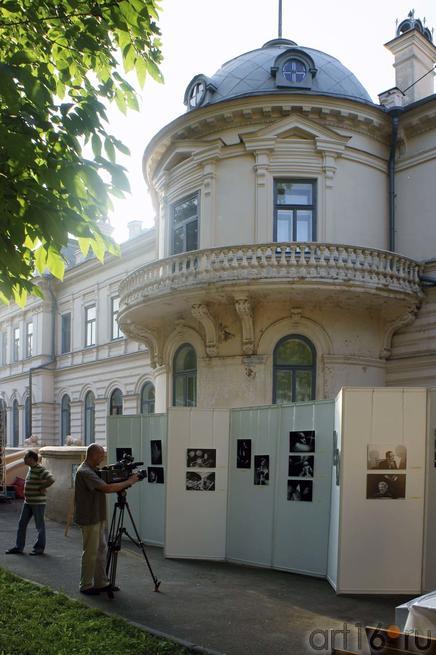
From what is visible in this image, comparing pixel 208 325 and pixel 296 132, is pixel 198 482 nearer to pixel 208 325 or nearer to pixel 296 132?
pixel 208 325

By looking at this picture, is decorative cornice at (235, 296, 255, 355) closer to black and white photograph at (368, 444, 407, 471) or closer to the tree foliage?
black and white photograph at (368, 444, 407, 471)

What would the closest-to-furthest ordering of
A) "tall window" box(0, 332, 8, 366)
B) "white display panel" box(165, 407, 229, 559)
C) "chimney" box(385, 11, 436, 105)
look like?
"white display panel" box(165, 407, 229, 559) < "chimney" box(385, 11, 436, 105) < "tall window" box(0, 332, 8, 366)

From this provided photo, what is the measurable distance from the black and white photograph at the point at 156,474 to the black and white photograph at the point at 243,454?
4.80ft

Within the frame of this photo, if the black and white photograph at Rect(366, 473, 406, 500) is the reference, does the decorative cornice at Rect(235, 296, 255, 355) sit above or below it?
above

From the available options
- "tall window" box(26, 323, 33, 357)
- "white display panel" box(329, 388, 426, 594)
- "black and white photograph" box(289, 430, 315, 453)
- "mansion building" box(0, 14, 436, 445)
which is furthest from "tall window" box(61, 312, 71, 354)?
"white display panel" box(329, 388, 426, 594)

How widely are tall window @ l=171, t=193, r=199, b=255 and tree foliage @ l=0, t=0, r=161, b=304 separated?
1167 centimetres

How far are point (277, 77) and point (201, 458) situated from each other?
11.5 meters

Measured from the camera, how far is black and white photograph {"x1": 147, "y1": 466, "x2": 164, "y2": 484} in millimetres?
11703

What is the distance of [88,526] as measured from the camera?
348 inches

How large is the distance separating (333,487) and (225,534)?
2.55 m

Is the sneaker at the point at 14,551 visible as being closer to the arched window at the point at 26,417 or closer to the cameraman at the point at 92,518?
the cameraman at the point at 92,518

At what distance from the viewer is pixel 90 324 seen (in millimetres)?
35469

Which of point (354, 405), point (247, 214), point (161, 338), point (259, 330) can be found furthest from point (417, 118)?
point (354, 405)

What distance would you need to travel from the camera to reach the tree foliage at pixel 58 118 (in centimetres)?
562
